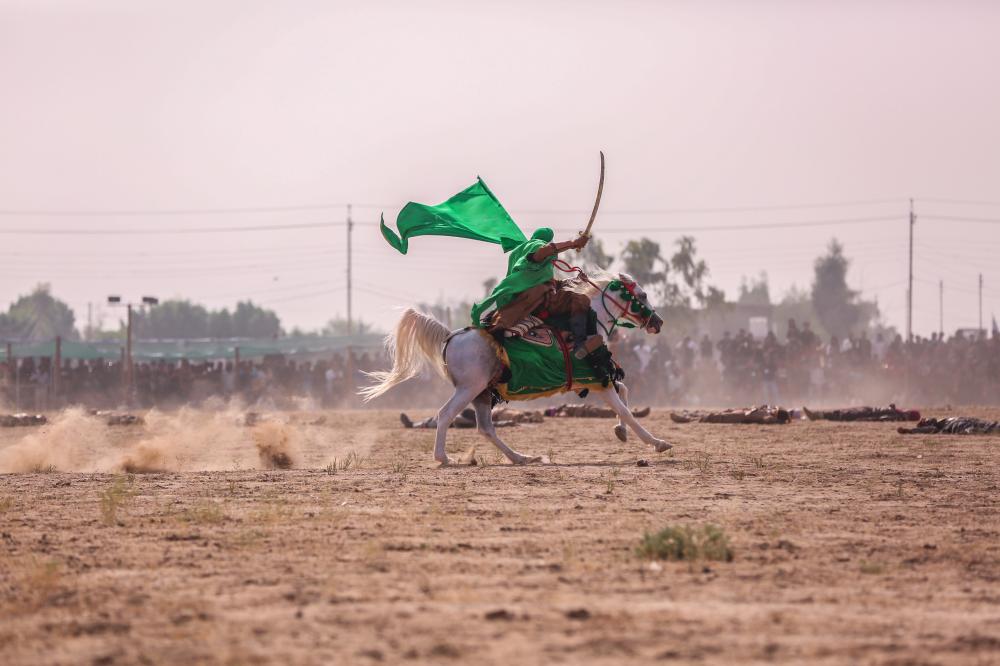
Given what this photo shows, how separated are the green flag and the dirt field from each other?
8.24 ft

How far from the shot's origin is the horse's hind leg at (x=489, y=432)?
12383 mm

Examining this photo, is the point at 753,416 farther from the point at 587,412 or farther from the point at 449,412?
the point at 449,412

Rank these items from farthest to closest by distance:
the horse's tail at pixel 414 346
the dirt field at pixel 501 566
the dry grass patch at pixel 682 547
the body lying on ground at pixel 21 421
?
the body lying on ground at pixel 21 421 → the horse's tail at pixel 414 346 → the dry grass patch at pixel 682 547 → the dirt field at pixel 501 566

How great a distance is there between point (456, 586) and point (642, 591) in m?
0.80

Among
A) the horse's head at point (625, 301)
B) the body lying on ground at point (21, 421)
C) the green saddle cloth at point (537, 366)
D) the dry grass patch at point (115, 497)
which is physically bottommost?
the body lying on ground at point (21, 421)

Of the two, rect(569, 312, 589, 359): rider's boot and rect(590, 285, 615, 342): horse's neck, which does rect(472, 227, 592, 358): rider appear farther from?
rect(590, 285, 615, 342): horse's neck

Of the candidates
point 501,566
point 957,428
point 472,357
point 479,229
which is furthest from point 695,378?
point 501,566

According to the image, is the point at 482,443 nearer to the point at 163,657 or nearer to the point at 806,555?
→ the point at 806,555

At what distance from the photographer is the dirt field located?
15.5 ft

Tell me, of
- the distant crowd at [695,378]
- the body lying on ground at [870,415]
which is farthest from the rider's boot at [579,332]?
the distant crowd at [695,378]

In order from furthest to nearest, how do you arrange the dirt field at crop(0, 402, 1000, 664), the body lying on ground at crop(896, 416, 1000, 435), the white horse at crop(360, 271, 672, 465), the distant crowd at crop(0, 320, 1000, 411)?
the distant crowd at crop(0, 320, 1000, 411) → the body lying on ground at crop(896, 416, 1000, 435) → the white horse at crop(360, 271, 672, 465) → the dirt field at crop(0, 402, 1000, 664)

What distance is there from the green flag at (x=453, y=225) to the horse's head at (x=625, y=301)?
1.00m

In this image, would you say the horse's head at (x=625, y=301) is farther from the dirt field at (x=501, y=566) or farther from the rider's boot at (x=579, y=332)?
the dirt field at (x=501, y=566)

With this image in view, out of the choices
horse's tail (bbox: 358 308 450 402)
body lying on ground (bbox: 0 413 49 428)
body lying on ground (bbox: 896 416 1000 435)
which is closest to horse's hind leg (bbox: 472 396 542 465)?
horse's tail (bbox: 358 308 450 402)
